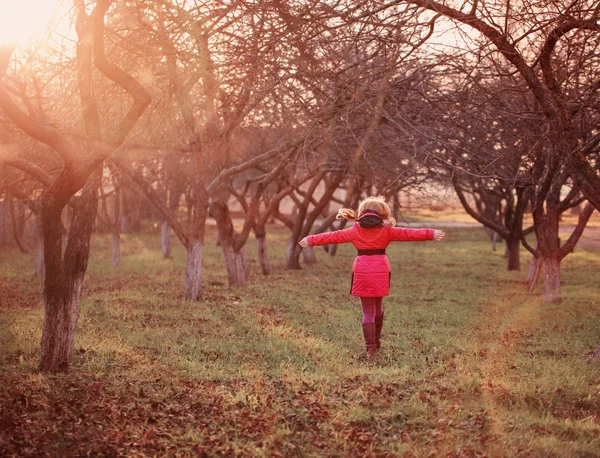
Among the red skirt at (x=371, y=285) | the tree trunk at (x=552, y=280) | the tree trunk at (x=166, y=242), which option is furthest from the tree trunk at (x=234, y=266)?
the tree trunk at (x=166, y=242)

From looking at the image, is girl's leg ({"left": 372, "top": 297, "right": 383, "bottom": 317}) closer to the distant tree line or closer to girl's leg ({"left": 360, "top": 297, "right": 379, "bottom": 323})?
girl's leg ({"left": 360, "top": 297, "right": 379, "bottom": 323})

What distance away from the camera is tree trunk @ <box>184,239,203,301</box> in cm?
1405

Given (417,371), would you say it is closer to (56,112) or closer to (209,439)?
(209,439)

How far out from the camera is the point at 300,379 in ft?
24.1

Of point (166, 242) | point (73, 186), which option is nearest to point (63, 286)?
point (73, 186)

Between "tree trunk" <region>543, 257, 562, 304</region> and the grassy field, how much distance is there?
33 cm

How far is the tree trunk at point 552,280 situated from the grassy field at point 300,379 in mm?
334

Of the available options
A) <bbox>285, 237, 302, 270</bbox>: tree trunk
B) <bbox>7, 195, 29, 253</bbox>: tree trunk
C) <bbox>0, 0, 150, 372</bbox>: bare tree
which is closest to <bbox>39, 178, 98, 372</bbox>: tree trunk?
<bbox>0, 0, 150, 372</bbox>: bare tree

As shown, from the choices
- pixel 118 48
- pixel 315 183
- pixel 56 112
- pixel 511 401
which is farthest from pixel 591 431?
pixel 315 183

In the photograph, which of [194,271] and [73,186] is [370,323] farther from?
[194,271]

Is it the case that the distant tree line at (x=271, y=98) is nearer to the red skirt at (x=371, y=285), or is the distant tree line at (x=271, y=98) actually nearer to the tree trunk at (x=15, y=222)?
the red skirt at (x=371, y=285)

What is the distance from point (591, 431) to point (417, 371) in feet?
8.33

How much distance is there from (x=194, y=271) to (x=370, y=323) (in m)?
6.36

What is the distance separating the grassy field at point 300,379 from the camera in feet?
17.7
